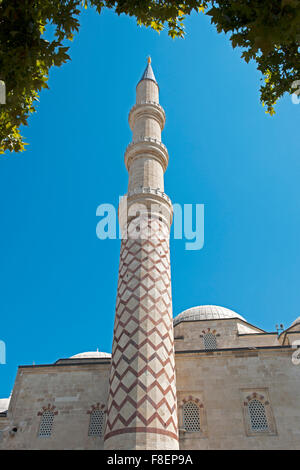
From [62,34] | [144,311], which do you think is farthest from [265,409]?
[62,34]

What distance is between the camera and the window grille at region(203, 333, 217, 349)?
13055mm

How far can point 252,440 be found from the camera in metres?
8.48

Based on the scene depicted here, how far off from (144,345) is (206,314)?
6.72 m

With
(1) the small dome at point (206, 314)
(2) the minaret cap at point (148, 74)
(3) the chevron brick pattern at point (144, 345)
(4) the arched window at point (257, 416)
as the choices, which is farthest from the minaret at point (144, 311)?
(1) the small dome at point (206, 314)

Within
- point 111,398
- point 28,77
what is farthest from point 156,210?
point 28,77

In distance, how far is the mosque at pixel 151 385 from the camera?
23.9 feet

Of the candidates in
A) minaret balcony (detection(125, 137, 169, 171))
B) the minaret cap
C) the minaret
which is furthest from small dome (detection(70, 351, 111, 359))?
the minaret cap

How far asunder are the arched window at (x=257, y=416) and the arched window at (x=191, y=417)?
128 centimetres

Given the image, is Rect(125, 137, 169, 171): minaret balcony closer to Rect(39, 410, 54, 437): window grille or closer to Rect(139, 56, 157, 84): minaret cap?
Rect(139, 56, 157, 84): minaret cap

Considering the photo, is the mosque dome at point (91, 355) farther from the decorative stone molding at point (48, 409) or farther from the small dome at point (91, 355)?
the decorative stone molding at point (48, 409)

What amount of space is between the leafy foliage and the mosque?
17.5ft

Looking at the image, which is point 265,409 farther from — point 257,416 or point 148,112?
point 148,112

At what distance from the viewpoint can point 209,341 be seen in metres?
13.2
